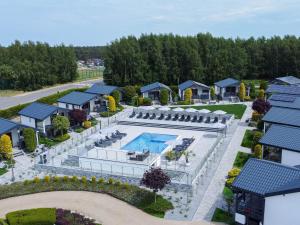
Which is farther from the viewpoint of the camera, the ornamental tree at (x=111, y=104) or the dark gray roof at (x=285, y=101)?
the ornamental tree at (x=111, y=104)

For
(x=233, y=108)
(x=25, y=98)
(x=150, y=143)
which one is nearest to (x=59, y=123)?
(x=150, y=143)

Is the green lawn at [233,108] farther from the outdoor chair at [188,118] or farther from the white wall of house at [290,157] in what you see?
the white wall of house at [290,157]

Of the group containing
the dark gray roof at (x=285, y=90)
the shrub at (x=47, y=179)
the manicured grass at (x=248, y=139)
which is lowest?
the shrub at (x=47, y=179)

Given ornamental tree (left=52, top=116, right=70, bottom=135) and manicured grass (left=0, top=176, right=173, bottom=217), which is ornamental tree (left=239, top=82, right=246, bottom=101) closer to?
ornamental tree (left=52, top=116, right=70, bottom=135)

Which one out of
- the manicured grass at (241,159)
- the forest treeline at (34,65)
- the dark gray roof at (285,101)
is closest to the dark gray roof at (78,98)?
the manicured grass at (241,159)

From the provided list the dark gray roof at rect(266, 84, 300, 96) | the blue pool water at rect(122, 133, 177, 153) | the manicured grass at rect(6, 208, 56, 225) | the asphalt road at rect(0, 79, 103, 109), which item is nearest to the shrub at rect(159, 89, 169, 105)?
the blue pool water at rect(122, 133, 177, 153)

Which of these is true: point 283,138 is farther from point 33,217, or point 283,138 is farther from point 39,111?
point 39,111

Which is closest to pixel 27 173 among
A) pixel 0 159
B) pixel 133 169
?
pixel 0 159
